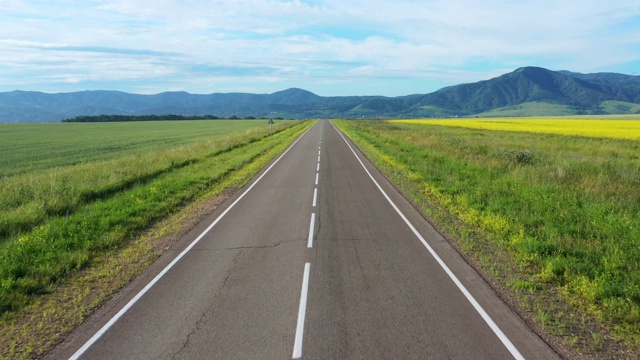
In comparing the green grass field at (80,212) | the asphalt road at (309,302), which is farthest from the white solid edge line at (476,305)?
the green grass field at (80,212)

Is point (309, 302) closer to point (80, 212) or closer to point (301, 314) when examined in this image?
point (301, 314)

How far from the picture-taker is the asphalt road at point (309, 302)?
17.4 ft

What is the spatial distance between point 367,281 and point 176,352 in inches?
136

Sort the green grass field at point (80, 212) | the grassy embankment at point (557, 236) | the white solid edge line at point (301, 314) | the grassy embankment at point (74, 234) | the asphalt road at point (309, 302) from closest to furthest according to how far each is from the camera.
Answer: the white solid edge line at point (301, 314)
the asphalt road at point (309, 302)
the grassy embankment at point (557, 236)
the grassy embankment at point (74, 234)
the green grass field at point (80, 212)

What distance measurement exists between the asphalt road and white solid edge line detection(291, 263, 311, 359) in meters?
0.02

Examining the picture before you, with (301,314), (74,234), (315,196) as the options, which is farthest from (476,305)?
(74,234)

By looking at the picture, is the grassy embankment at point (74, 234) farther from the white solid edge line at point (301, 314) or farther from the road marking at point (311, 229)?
the road marking at point (311, 229)

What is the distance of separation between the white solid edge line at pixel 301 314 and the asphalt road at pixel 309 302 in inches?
0.6

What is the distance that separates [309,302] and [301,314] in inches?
16.9

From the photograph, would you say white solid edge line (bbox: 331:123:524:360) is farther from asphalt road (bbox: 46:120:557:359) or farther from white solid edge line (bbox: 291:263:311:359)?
white solid edge line (bbox: 291:263:311:359)

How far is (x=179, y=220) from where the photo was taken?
484 inches

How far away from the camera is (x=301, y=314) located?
6.19m

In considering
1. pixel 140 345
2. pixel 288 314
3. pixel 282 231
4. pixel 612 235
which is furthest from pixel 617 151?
pixel 140 345

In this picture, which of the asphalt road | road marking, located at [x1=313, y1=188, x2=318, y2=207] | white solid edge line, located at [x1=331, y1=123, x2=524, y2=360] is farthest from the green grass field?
white solid edge line, located at [x1=331, y1=123, x2=524, y2=360]
